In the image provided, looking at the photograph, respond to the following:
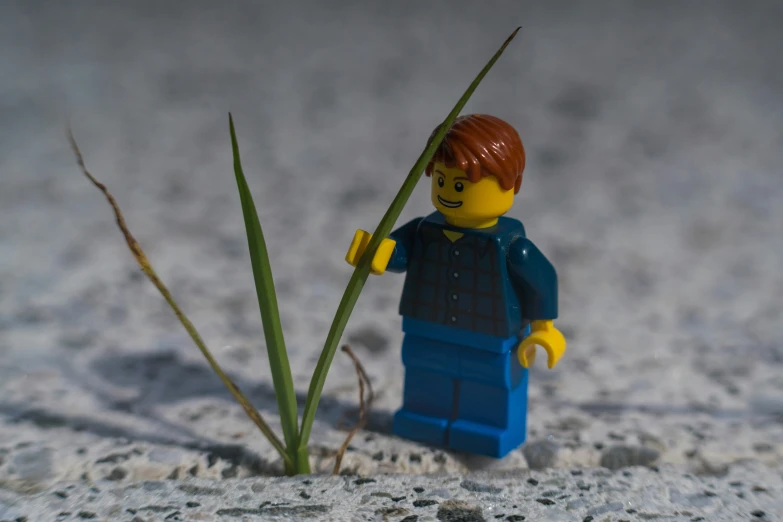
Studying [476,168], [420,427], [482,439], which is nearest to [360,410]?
[420,427]

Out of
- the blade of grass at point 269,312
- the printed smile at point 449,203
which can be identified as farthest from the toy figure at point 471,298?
the blade of grass at point 269,312

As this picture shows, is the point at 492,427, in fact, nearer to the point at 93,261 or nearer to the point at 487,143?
the point at 487,143

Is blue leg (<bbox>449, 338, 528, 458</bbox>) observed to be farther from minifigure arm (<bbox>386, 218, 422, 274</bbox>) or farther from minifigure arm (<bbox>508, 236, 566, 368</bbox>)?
minifigure arm (<bbox>386, 218, 422, 274</bbox>)

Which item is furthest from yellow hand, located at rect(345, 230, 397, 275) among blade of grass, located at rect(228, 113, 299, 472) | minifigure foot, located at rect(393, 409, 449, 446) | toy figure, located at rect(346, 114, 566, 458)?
Answer: minifigure foot, located at rect(393, 409, 449, 446)

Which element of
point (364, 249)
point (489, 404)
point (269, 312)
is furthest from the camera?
point (489, 404)

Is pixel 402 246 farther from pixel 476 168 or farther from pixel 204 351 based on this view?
pixel 204 351

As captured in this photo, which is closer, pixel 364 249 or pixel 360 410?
pixel 364 249

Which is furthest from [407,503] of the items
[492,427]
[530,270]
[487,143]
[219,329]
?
[219,329]
